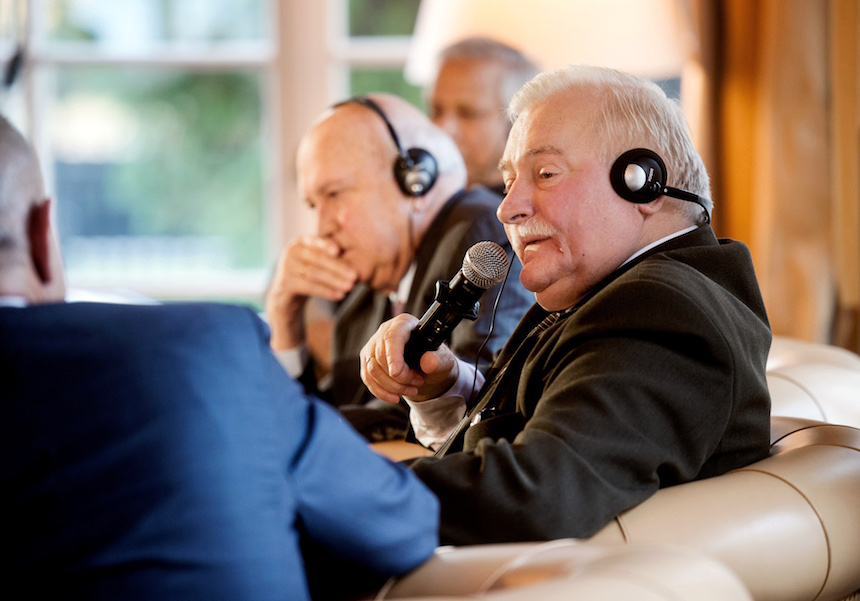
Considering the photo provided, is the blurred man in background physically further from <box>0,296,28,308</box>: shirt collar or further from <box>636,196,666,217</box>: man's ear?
<box>0,296,28,308</box>: shirt collar

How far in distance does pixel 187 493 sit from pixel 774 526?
0.68 meters

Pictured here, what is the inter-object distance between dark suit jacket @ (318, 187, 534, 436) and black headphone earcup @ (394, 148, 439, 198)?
0.07 m

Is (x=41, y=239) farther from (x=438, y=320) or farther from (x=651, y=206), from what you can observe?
(x=651, y=206)

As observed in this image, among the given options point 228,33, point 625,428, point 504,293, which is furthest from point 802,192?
point 228,33

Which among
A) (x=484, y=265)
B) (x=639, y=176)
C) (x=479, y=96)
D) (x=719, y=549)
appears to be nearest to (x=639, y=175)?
(x=639, y=176)

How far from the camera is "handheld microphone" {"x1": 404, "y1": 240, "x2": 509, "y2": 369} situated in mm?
1224

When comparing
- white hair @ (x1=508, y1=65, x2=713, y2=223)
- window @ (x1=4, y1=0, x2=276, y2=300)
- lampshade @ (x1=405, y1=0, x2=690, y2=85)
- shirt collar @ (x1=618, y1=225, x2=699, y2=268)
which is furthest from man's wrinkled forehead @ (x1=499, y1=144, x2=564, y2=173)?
window @ (x1=4, y1=0, x2=276, y2=300)

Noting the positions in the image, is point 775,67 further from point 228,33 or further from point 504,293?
point 228,33

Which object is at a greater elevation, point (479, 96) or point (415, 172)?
point (479, 96)

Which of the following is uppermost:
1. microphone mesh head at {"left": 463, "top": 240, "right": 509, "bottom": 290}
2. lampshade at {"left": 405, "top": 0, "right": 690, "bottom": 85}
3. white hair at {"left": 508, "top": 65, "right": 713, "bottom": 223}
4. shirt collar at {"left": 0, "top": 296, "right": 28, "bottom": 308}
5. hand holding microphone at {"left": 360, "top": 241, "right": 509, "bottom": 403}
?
lampshade at {"left": 405, "top": 0, "right": 690, "bottom": 85}

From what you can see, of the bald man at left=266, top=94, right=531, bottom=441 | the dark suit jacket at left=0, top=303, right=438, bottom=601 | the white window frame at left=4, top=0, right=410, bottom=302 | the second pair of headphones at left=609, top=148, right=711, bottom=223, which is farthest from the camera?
the white window frame at left=4, top=0, right=410, bottom=302

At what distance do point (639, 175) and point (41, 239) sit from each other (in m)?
0.74

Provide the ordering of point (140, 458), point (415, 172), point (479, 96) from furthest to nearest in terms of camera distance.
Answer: point (479, 96) < point (415, 172) < point (140, 458)

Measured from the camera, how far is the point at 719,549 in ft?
3.17
